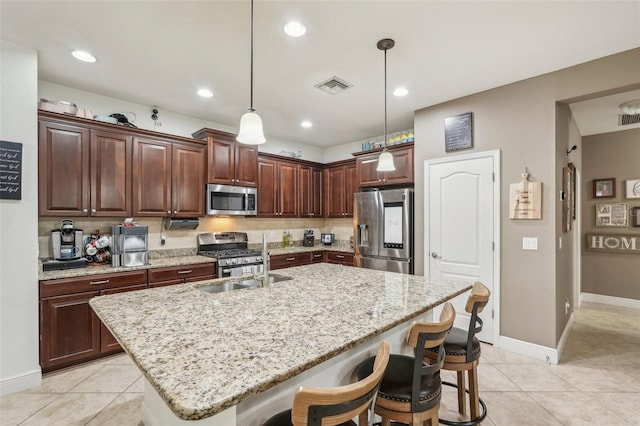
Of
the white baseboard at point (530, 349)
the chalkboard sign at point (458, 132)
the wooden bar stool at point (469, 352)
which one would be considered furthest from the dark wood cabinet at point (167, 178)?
the white baseboard at point (530, 349)

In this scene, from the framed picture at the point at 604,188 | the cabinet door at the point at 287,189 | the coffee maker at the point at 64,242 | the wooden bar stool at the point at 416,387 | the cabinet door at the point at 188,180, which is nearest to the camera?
the wooden bar stool at the point at 416,387

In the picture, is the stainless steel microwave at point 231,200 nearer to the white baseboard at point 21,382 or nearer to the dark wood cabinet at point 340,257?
the dark wood cabinet at point 340,257

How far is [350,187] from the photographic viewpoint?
5.07 metres

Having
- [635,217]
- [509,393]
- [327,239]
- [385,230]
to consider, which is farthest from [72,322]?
[635,217]

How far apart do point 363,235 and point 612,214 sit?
403cm

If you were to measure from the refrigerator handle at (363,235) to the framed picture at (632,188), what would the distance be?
4106 millimetres

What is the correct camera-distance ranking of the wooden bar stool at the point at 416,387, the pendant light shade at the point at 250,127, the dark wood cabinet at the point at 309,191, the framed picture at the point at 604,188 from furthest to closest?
1. the dark wood cabinet at the point at 309,191
2. the framed picture at the point at 604,188
3. the pendant light shade at the point at 250,127
4. the wooden bar stool at the point at 416,387

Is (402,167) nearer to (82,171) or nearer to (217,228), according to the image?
(217,228)

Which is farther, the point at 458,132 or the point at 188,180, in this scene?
the point at 188,180

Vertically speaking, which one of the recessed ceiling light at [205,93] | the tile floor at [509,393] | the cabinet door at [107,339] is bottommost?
the tile floor at [509,393]

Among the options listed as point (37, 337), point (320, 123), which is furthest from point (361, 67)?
point (37, 337)

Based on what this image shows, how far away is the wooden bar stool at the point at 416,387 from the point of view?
132 centimetres

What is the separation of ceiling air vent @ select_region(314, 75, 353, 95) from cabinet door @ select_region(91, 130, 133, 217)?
2.24m

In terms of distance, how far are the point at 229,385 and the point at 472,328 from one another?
5.01 feet
